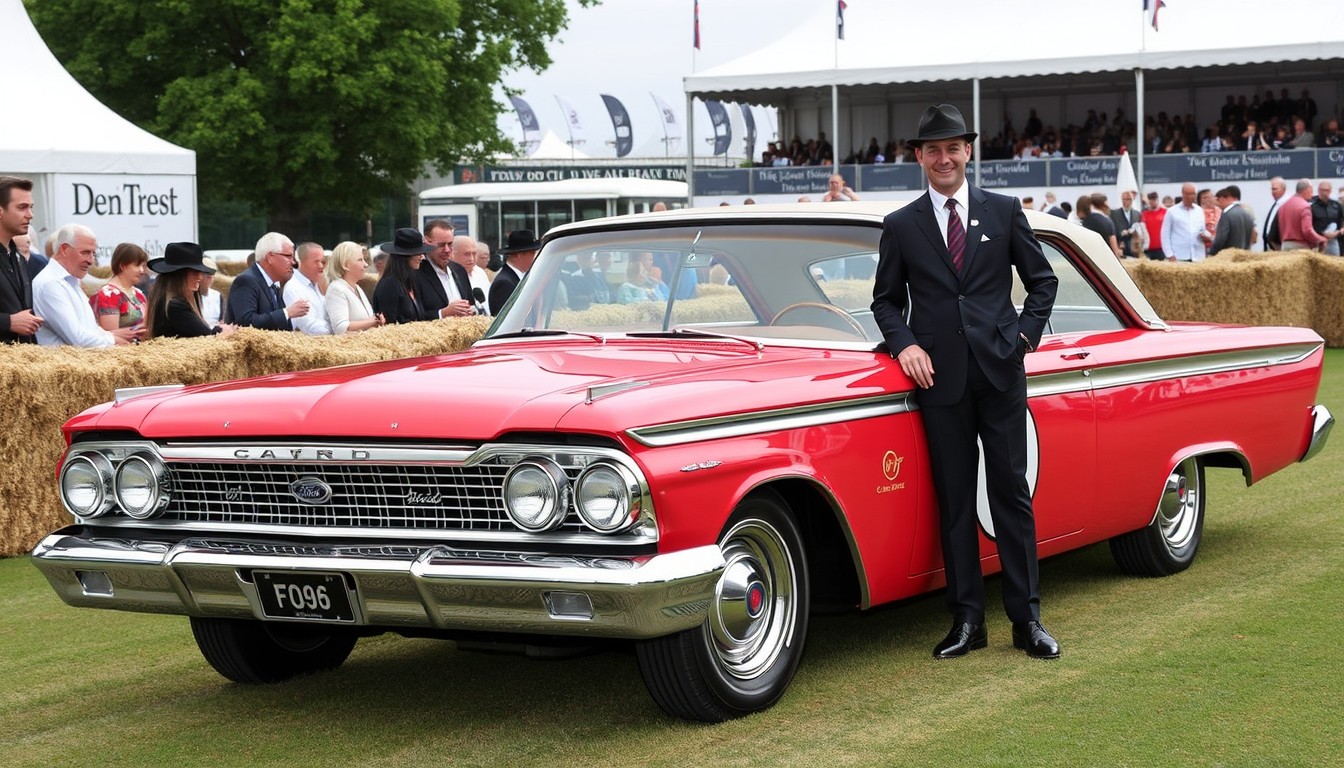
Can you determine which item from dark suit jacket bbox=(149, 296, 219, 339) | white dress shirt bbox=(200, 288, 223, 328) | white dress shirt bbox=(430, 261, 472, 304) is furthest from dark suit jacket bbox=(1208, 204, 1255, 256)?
dark suit jacket bbox=(149, 296, 219, 339)

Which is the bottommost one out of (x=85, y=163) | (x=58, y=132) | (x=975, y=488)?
(x=975, y=488)

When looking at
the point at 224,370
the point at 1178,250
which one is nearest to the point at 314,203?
the point at 1178,250

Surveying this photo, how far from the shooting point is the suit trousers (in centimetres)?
568

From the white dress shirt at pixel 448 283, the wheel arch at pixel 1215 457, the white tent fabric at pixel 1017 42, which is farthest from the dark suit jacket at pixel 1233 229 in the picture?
the wheel arch at pixel 1215 457

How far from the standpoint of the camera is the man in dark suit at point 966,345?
568 centimetres

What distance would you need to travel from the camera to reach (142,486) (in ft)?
17.2

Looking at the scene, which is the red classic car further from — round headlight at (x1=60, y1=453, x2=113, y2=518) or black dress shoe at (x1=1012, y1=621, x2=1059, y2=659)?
black dress shoe at (x1=1012, y1=621, x2=1059, y2=659)

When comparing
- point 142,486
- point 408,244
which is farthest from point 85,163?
point 142,486

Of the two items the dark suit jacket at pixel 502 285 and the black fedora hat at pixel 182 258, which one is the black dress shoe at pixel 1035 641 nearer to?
the black fedora hat at pixel 182 258

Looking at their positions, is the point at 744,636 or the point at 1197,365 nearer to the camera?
the point at 744,636

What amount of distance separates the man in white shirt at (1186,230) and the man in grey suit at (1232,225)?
0.78 m

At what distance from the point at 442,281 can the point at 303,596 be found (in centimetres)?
789

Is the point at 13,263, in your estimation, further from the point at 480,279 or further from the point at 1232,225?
the point at 1232,225

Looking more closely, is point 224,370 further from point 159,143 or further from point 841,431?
point 159,143
